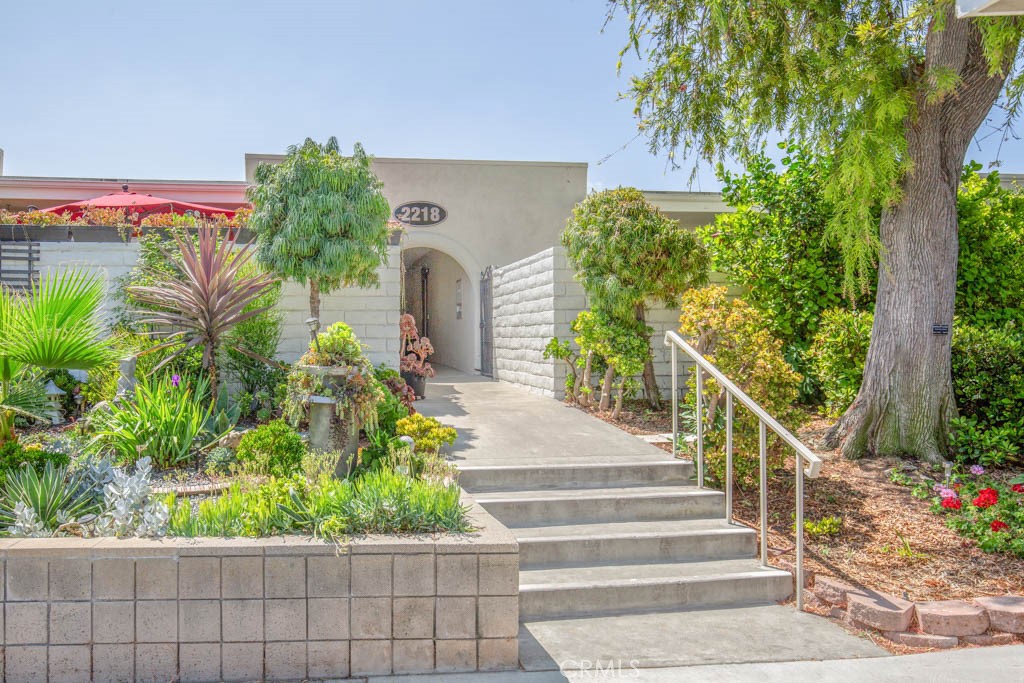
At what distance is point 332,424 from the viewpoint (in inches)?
197

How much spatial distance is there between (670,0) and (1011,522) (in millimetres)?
5356

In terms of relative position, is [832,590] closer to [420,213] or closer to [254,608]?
[254,608]

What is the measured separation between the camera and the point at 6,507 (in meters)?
3.65

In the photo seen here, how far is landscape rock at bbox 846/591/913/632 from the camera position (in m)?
3.82

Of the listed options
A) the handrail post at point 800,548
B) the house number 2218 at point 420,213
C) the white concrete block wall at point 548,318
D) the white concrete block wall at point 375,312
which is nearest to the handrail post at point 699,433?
the handrail post at point 800,548

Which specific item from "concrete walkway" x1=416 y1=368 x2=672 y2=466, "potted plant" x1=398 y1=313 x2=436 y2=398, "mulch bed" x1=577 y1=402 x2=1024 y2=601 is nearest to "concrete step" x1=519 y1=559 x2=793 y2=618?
"mulch bed" x1=577 y1=402 x2=1024 y2=601

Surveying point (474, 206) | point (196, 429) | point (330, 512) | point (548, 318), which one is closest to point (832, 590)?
point (330, 512)

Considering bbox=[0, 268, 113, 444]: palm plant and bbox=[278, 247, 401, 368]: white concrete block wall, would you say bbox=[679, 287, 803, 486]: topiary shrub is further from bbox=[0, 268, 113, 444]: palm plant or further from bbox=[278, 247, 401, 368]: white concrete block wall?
bbox=[0, 268, 113, 444]: palm plant

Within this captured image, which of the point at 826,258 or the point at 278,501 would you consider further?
the point at 826,258

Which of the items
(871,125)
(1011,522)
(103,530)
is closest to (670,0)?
(871,125)

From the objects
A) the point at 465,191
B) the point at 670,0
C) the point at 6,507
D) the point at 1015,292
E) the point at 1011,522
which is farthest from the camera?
the point at 465,191

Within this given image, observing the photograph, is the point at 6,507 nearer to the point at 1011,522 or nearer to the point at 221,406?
the point at 221,406

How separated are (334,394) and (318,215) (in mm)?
2837

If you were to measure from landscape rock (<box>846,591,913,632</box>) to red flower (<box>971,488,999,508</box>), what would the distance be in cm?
154
